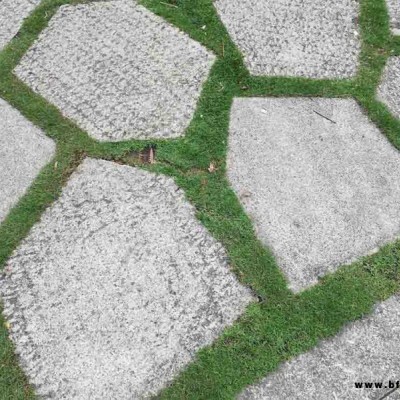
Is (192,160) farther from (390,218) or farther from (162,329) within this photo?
(390,218)

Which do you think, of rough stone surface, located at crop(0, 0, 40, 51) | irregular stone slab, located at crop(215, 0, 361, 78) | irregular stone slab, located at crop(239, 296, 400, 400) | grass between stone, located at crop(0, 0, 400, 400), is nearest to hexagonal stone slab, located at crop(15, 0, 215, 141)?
grass between stone, located at crop(0, 0, 400, 400)

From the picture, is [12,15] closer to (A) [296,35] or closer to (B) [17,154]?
(B) [17,154]

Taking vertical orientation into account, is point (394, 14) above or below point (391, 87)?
above

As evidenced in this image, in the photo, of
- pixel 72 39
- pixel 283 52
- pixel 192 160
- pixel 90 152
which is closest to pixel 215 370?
pixel 192 160

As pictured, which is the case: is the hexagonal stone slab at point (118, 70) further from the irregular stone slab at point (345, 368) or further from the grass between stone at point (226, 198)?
the irregular stone slab at point (345, 368)

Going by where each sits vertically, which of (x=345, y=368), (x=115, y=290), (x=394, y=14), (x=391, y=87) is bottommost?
(x=345, y=368)

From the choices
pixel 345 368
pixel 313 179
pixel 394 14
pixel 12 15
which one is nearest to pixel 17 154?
pixel 12 15
